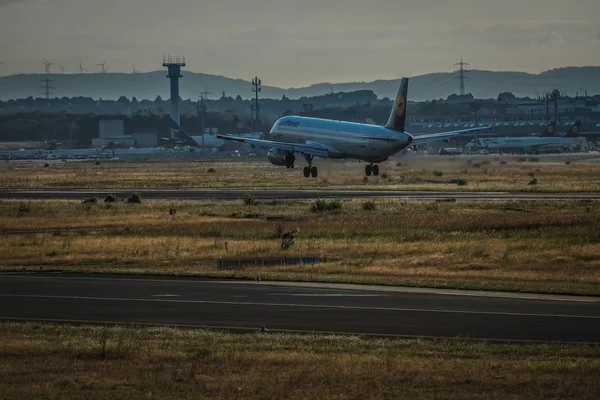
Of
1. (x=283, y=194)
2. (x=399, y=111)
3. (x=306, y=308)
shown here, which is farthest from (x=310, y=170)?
(x=306, y=308)

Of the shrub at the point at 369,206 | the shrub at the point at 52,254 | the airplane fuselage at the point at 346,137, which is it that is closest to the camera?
the shrub at the point at 52,254

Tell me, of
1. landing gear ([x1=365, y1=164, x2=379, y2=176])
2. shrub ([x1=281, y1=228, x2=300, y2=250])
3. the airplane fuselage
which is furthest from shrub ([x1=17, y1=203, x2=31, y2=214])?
landing gear ([x1=365, y1=164, x2=379, y2=176])

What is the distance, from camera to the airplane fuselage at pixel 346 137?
96125mm

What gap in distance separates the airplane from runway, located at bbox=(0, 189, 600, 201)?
563 cm

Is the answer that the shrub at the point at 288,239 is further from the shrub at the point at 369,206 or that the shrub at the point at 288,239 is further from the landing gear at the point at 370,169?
the landing gear at the point at 370,169

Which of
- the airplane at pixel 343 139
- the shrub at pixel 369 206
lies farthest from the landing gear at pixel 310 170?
the shrub at pixel 369 206

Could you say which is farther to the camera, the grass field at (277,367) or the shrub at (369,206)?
the shrub at (369,206)

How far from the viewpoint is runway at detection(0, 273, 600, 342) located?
30.7 metres

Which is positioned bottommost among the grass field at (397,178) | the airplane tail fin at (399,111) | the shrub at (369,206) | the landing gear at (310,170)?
the shrub at (369,206)

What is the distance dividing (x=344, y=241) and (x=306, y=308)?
21419 mm

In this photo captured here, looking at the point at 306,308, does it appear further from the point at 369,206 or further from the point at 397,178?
the point at 397,178

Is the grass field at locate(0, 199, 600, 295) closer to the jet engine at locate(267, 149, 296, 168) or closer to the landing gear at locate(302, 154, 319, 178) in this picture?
the landing gear at locate(302, 154, 319, 178)

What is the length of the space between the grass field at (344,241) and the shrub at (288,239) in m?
0.11

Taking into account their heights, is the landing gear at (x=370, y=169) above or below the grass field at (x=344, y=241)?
above
